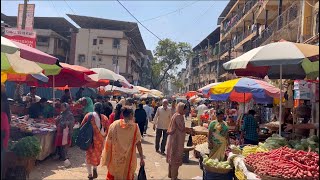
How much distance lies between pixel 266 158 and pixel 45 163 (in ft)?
19.5

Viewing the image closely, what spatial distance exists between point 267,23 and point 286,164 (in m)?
29.1

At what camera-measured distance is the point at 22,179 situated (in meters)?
5.95

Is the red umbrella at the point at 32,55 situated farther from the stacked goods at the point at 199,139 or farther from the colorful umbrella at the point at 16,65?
the stacked goods at the point at 199,139

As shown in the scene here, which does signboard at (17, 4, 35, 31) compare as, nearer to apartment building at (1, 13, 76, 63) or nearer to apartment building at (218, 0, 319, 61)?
apartment building at (218, 0, 319, 61)

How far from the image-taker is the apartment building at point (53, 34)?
4712cm

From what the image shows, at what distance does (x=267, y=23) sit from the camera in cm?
3222

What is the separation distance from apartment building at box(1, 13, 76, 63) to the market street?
3847 cm

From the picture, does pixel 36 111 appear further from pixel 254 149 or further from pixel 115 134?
pixel 254 149

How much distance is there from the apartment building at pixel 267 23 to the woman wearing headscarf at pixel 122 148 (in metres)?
14.9

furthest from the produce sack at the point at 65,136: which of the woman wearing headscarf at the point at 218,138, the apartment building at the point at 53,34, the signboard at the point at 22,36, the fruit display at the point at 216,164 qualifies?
the apartment building at the point at 53,34

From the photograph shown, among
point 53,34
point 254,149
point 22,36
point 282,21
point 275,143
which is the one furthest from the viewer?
point 53,34

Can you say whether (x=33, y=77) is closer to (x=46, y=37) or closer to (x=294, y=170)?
(x=294, y=170)

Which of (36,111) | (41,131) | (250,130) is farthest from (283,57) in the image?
(36,111)

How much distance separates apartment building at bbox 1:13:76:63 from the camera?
4712 cm
